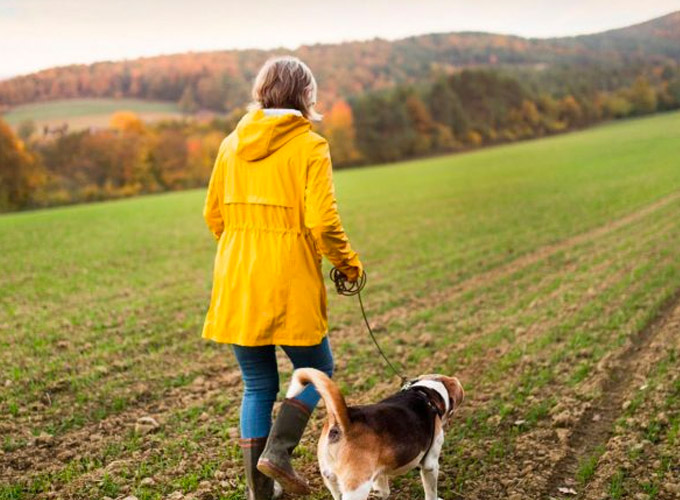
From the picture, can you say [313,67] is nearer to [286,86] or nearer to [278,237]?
[286,86]

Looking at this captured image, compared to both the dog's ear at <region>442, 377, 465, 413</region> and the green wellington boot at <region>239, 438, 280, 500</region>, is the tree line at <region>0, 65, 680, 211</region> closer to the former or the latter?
the dog's ear at <region>442, 377, 465, 413</region>

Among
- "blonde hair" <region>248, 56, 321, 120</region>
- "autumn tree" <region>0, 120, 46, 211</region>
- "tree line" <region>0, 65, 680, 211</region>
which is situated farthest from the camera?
"tree line" <region>0, 65, 680, 211</region>

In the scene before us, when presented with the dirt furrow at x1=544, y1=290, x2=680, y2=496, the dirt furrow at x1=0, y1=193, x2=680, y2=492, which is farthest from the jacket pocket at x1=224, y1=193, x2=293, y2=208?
the dirt furrow at x1=0, y1=193, x2=680, y2=492

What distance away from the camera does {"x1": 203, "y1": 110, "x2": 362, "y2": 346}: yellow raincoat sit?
→ 3.34 metres

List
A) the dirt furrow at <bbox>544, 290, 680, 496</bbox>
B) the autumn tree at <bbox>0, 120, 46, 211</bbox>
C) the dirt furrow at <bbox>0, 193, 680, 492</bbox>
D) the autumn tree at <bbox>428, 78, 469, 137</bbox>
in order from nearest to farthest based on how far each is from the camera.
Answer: the dirt furrow at <bbox>544, 290, 680, 496</bbox>
the dirt furrow at <bbox>0, 193, 680, 492</bbox>
the autumn tree at <bbox>0, 120, 46, 211</bbox>
the autumn tree at <bbox>428, 78, 469, 137</bbox>

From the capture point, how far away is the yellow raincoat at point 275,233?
3338mm

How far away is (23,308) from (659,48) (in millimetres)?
32085

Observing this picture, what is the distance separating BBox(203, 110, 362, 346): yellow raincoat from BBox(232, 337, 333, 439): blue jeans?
172 millimetres

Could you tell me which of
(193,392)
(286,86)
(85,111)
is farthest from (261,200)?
(85,111)

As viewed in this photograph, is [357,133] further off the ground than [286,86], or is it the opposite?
[357,133]

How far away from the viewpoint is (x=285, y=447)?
3578mm

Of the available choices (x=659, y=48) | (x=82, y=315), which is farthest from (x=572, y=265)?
(x=659, y=48)

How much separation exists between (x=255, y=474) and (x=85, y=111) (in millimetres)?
71707

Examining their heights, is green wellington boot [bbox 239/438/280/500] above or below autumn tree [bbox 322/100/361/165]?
below
